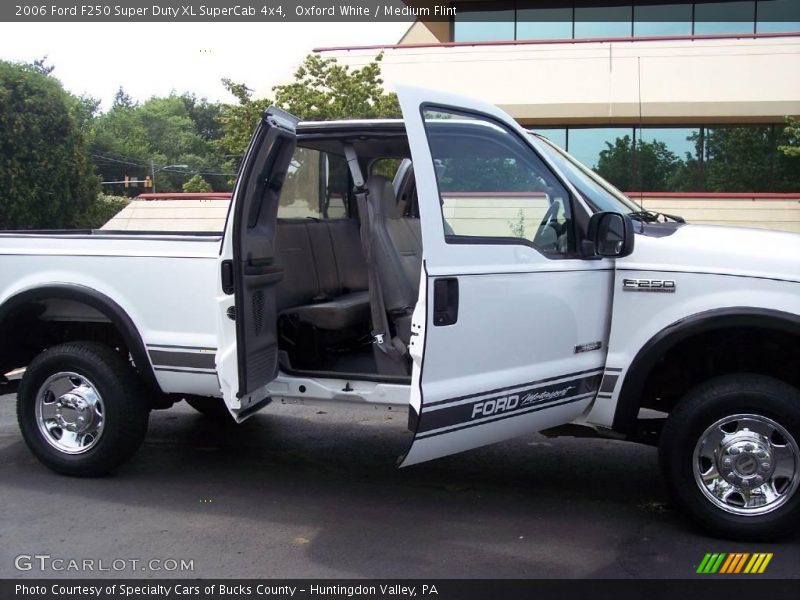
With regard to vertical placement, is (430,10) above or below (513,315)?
above

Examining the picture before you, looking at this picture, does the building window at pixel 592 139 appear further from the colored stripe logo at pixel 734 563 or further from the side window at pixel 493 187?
the colored stripe logo at pixel 734 563

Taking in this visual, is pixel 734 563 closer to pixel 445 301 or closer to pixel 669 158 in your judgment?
pixel 445 301

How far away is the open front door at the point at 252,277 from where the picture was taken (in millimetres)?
4520

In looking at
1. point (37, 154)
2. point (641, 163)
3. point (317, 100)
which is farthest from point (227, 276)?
point (37, 154)

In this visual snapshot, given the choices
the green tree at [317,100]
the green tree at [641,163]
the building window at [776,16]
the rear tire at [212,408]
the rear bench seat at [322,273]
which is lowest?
the rear tire at [212,408]

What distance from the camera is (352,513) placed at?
15.1 feet

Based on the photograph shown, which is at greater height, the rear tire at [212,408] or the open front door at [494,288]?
the open front door at [494,288]

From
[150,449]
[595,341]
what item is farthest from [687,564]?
[150,449]

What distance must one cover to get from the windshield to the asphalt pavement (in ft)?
5.74

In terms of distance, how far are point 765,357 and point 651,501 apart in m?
1.10

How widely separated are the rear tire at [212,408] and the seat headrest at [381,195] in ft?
7.20

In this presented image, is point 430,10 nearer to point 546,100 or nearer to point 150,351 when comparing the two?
point 546,100

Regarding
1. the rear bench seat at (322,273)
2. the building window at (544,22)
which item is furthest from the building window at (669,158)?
the rear bench seat at (322,273)

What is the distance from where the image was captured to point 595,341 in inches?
169
